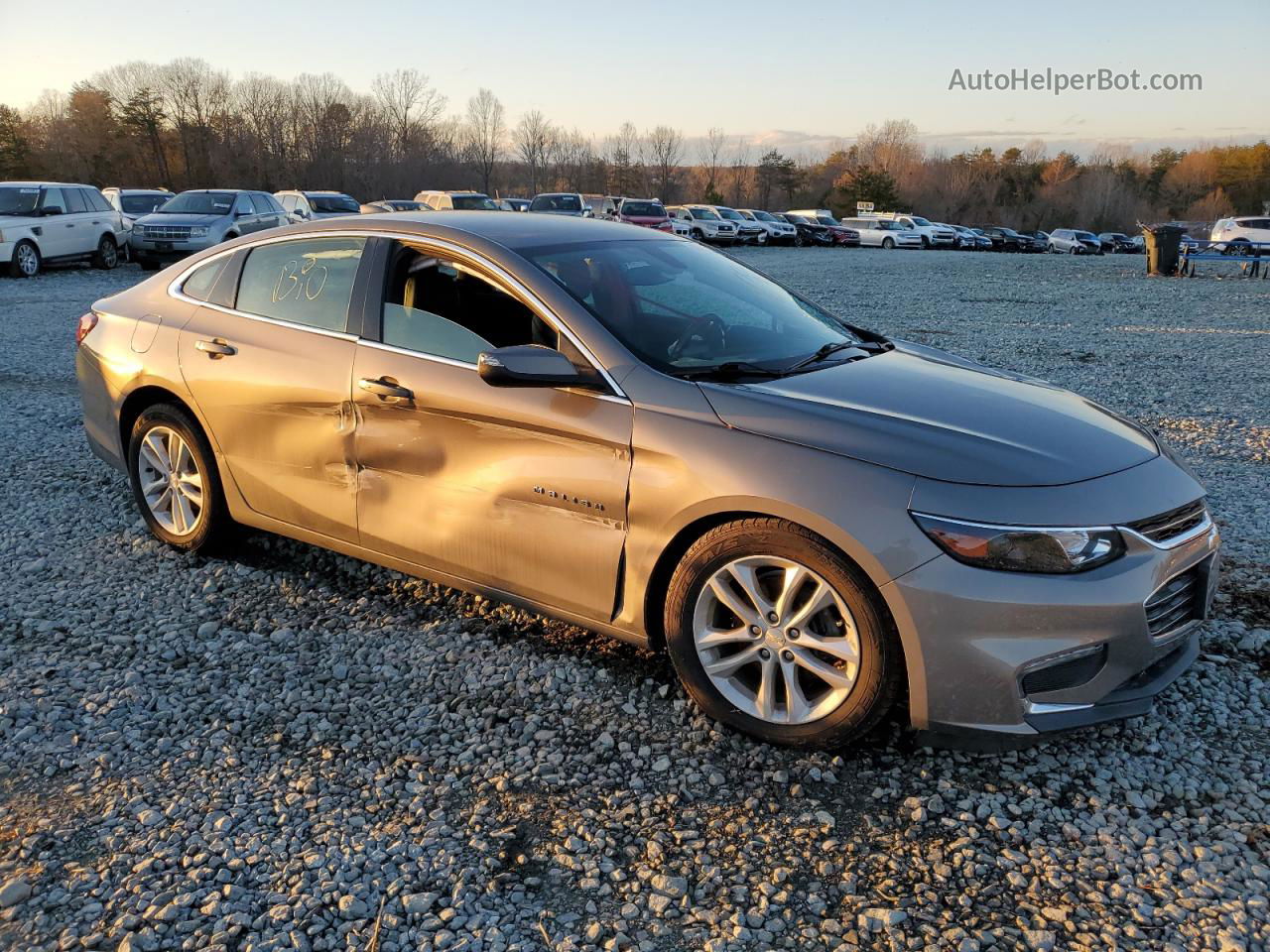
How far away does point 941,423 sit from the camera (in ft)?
10.0

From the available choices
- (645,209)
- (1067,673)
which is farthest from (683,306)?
(645,209)

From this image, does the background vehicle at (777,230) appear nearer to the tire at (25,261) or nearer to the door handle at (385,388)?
the tire at (25,261)

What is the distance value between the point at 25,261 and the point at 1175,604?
21.9 m

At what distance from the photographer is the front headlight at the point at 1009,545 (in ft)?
8.86

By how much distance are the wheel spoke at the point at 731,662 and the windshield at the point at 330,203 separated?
27.4 m

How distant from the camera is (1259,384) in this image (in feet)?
30.7

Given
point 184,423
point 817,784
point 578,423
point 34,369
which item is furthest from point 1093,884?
point 34,369

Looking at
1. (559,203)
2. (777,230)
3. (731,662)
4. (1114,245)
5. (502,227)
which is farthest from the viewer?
(1114,245)

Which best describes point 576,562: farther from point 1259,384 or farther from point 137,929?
point 1259,384

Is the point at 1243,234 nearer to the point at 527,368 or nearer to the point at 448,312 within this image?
the point at 448,312

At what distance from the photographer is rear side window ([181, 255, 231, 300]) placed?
4555 mm

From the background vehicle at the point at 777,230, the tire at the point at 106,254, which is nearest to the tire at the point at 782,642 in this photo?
the tire at the point at 106,254

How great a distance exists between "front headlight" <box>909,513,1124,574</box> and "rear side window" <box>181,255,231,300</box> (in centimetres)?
360

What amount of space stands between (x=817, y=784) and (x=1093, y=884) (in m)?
0.80
